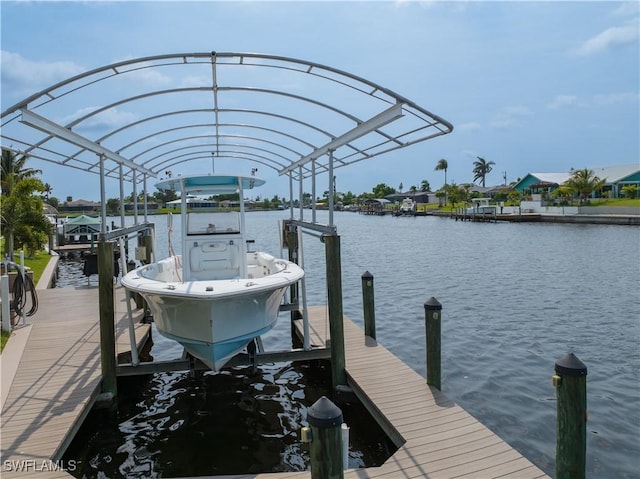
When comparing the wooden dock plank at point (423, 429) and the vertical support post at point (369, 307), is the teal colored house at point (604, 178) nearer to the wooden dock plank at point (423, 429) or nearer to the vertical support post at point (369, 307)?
the vertical support post at point (369, 307)

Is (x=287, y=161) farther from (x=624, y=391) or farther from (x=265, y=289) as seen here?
(x=624, y=391)

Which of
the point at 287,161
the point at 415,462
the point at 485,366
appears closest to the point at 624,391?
the point at 485,366

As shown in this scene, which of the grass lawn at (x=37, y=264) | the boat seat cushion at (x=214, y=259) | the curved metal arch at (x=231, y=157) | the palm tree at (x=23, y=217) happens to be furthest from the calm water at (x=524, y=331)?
the palm tree at (x=23, y=217)

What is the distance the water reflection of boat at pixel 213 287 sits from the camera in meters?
6.45

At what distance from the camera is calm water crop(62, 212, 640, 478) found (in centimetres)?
736

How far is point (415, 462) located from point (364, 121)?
172 inches

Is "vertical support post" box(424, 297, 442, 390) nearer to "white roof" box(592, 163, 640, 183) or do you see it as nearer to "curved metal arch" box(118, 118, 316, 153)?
"curved metal arch" box(118, 118, 316, 153)

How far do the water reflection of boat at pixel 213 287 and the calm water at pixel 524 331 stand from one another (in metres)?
3.79

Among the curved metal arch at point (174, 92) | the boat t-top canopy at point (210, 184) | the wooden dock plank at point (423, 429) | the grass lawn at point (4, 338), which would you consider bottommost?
the wooden dock plank at point (423, 429)

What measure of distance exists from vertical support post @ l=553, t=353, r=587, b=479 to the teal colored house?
71.0 metres

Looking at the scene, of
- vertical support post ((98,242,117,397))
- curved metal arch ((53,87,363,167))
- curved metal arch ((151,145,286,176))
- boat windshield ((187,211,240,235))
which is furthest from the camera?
curved metal arch ((151,145,286,176))

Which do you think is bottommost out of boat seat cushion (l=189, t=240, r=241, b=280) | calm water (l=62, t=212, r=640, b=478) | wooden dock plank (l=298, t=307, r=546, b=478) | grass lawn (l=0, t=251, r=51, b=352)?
calm water (l=62, t=212, r=640, b=478)

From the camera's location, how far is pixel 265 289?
22.0 feet

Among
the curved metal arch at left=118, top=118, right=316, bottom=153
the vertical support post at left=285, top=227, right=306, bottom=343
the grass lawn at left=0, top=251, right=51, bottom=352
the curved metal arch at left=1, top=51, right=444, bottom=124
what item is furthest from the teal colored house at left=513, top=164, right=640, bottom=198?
the curved metal arch at left=1, top=51, right=444, bottom=124
